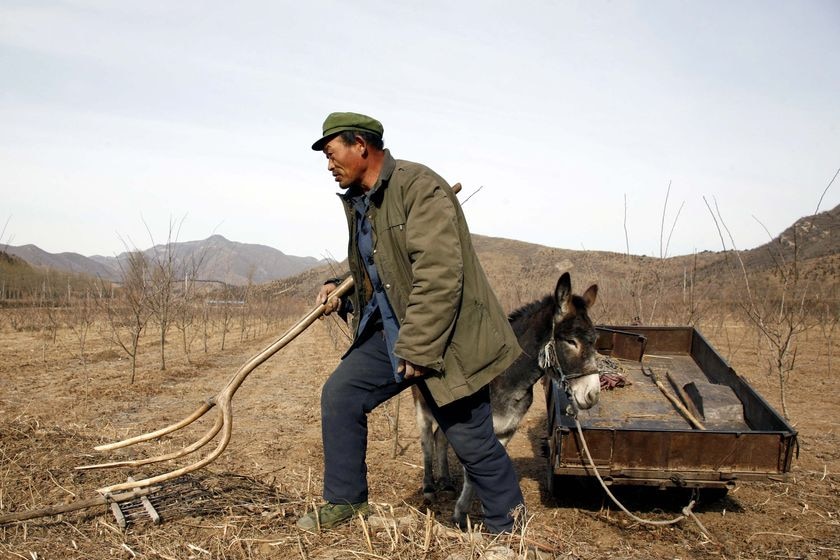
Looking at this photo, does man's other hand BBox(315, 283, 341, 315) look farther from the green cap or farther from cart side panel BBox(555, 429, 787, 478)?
cart side panel BBox(555, 429, 787, 478)

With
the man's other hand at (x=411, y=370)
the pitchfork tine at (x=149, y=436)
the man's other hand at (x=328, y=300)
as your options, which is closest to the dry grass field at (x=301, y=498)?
the pitchfork tine at (x=149, y=436)

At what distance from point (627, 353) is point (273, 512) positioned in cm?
549

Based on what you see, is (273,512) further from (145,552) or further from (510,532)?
(510,532)

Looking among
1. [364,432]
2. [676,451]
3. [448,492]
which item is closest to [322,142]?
[364,432]

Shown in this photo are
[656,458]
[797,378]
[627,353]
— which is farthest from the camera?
[797,378]

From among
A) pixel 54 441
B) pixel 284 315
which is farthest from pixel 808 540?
pixel 284 315

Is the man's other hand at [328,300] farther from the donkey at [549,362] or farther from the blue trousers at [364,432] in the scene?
the donkey at [549,362]

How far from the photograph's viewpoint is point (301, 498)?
12.9ft

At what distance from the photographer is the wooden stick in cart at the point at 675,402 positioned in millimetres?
5199

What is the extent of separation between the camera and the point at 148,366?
52.7ft

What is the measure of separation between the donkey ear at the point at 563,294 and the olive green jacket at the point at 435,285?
1.56 meters

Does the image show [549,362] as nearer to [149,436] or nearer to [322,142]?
[322,142]

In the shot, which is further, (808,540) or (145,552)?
(808,540)

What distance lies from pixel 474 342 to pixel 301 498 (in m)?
1.91
